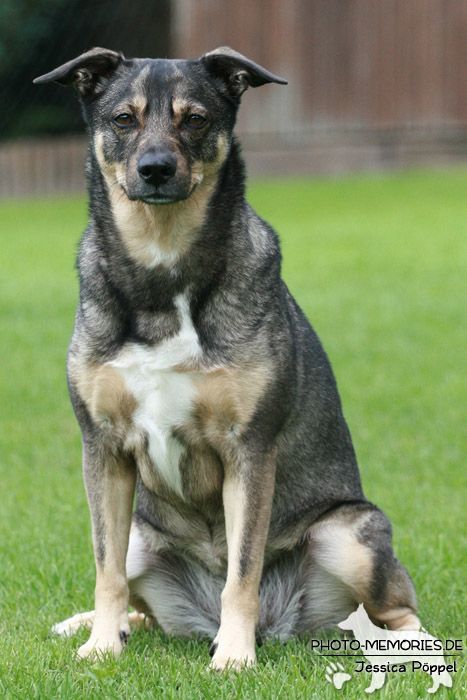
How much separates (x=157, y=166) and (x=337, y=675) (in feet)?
5.61

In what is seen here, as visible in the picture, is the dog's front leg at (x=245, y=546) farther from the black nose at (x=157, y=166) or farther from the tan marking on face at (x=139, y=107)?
the tan marking on face at (x=139, y=107)

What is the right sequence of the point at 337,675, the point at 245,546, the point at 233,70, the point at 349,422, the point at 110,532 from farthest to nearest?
1. the point at 349,422
2. the point at 233,70
3. the point at 110,532
4. the point at 245,546
5. the point at 337,675

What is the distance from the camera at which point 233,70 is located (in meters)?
3.98

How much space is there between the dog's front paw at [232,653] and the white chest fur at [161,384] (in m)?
0.65

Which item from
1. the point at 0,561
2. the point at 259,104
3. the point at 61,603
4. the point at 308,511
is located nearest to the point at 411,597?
the point at 308,511

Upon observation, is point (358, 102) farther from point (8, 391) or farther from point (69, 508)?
point (69, 508)

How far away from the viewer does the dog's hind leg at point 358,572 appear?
390cm

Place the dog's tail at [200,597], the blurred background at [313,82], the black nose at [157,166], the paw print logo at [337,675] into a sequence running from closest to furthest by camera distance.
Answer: the paw print logo at [337,675] → the black nose at [157,166] → the dog's tail at [200,597] → the blurred background at [313,82]

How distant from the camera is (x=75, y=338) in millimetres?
3830

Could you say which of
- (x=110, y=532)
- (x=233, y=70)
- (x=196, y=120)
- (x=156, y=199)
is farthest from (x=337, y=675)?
(x=233, y=70)

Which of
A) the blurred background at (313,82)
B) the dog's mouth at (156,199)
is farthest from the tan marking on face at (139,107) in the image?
the blurred background at (313,82)

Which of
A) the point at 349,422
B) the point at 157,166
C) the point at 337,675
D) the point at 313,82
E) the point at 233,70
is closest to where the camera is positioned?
the point at 337,675

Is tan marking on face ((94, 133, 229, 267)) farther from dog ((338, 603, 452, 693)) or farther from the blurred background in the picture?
the blurred background

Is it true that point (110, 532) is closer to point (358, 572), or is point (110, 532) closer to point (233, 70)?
point (358, 572)
